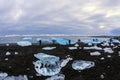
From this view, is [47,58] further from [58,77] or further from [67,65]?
[58,77]

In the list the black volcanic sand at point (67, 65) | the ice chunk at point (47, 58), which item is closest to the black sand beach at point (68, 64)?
the black volcanic sand at point (67, 65)

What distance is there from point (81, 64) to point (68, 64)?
0.70 meters

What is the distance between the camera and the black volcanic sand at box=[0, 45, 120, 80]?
45.0 ft

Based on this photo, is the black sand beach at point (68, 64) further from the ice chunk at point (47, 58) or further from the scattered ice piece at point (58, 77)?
the ice chunk at point (47, 58)

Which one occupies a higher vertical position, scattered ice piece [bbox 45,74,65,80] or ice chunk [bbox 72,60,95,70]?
ice chunk [bbox 72,60,95,70]

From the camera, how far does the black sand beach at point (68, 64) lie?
13703 mm

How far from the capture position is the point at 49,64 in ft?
46.5

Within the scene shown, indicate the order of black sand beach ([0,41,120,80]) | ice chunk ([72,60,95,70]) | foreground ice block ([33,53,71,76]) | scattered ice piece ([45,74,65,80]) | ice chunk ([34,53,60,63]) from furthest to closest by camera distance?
ice chunk ([34,53,60,63]) → ice chunk ([72,60,95,70]) → foreground ice block ([33,53,71,76]) → black sand beach ([0,41,120,80]) → scattered ice piece ([45,74,65,80])

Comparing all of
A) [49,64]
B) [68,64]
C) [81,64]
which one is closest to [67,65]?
[68,64]

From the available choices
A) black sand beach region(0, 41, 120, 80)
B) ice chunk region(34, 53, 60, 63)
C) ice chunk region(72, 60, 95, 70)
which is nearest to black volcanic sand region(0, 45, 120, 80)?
black sand beach region(0, 41, 120, 80)

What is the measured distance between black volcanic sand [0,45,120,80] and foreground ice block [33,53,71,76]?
239 mm

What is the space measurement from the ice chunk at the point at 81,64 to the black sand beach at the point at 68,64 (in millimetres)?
196

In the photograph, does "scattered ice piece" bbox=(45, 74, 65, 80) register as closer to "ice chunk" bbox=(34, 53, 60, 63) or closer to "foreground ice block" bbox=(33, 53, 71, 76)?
"foreground ice block" bbox=(33, 53, 71, 76)

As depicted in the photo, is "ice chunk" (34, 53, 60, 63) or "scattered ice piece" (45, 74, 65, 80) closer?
"scattered ice piece" (45, 74, 65, 80)
